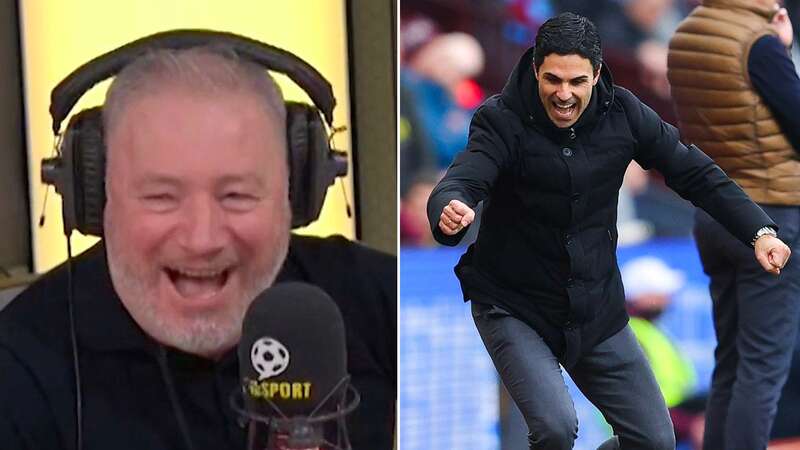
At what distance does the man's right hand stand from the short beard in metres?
0.61

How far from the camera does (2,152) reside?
10.5 feet

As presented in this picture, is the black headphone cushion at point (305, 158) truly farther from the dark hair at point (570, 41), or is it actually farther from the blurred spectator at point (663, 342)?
the blurred spectator at point (663, 342)

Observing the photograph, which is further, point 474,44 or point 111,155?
point 474,44

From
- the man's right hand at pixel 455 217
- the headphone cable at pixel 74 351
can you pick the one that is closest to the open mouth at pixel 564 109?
the man's right hand at pixel 455 217

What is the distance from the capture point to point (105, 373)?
326 cm

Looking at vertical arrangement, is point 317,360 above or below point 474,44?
below

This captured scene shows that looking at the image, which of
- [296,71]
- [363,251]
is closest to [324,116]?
[296,71]

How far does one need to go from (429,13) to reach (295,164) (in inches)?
24.6

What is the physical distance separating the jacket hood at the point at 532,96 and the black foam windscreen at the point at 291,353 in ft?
2.68

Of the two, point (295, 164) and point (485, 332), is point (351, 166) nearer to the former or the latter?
point (295, 164)

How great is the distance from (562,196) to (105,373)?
56.8 inches

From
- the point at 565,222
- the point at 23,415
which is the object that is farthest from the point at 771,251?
the point at 23,415

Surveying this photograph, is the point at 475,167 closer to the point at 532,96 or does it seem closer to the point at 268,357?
the point at 532,96

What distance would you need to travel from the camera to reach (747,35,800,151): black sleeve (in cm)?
363
